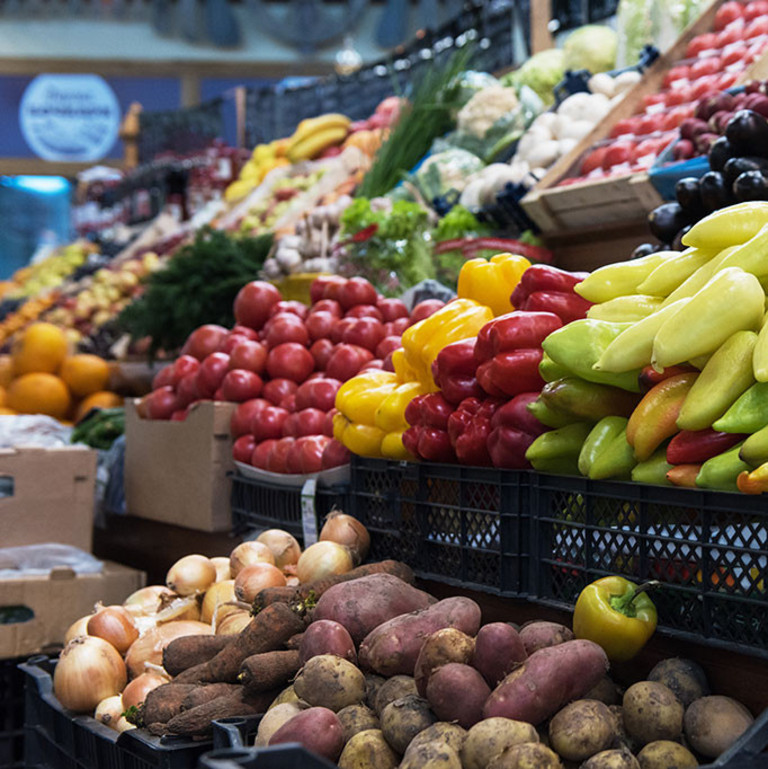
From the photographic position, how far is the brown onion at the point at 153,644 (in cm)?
226

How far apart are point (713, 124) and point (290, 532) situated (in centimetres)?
177

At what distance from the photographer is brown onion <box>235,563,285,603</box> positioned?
Answer: 228cm

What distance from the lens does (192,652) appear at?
2.07 m

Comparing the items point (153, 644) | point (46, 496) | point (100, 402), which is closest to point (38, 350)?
point (100, 402)

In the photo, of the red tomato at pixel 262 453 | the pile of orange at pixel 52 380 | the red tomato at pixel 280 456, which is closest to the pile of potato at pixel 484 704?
the red tomato at pixel 280 456

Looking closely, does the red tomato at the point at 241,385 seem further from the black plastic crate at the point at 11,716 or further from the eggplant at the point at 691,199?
the eggplant at the point at 691,199

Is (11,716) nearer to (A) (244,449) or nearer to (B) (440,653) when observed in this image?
(A) (244,449)

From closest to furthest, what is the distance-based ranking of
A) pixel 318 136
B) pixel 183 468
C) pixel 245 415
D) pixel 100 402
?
pixel 245 415, pixel 183 468, pixel 100 402, pixel 318 136

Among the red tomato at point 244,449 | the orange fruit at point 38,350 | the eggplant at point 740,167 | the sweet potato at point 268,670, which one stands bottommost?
the sweet potato at point 268,670

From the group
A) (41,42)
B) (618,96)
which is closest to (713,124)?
(618,96)

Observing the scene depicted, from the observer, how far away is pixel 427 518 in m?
2.19

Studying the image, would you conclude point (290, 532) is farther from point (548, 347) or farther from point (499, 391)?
point (548, 347)

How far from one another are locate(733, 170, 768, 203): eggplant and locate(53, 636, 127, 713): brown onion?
5.68ft

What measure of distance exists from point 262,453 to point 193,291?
1.67 m
